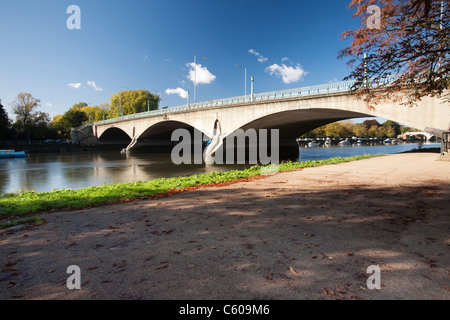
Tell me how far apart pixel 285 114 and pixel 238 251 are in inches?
1064

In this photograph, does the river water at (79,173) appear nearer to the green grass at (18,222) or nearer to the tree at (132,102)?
the green grass at (18,222)

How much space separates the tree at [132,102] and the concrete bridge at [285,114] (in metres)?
27.1

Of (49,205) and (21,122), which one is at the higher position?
(21,122)

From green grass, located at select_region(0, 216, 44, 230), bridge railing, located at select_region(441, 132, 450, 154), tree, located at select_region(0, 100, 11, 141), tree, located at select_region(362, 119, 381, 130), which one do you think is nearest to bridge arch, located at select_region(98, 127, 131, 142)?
tree, located at select_region(0, 100, 11, 141)

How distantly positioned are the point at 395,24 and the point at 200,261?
288 inches

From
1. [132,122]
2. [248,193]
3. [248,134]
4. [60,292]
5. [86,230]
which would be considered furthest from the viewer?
[132,122]

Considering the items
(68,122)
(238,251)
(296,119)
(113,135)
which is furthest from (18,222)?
(68,122)

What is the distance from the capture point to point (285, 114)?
95.0 feet

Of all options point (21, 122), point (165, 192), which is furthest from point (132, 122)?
point (165, 192)

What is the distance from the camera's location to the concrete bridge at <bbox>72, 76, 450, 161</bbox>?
18641mm

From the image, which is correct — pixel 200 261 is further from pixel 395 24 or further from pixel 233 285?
pixel 395 24
